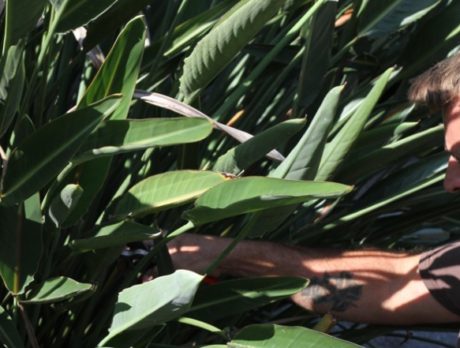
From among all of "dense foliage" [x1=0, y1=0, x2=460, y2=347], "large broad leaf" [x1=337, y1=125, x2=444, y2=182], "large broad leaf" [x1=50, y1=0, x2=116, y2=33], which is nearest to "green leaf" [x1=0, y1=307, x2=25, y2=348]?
"dense foliage" [x1=0, y1=0, x2=460, y2=347]

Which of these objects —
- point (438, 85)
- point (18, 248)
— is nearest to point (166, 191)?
point (18, 248)

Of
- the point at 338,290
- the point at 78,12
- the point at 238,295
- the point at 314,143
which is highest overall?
the point at 78,12

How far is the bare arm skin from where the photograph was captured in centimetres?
129

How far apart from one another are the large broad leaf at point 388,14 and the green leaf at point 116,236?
51 cm

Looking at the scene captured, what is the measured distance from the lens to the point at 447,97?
4.08 ft

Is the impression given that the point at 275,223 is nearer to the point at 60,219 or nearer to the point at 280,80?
the point at 60,219

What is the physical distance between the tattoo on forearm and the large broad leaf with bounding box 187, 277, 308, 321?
24cm

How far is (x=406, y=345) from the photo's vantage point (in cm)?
207

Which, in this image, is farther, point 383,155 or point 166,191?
point 383,155

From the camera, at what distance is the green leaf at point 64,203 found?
0.89m

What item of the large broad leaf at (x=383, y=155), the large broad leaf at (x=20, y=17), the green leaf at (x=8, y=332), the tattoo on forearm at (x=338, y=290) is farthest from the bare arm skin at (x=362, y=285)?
the large broad leaf at (x=20, y=17)

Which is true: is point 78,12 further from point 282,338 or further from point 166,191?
point 282,338

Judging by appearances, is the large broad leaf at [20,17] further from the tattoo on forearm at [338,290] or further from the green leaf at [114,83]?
the tattoo on forearm at [338,290]

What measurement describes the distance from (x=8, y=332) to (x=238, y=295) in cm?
28
